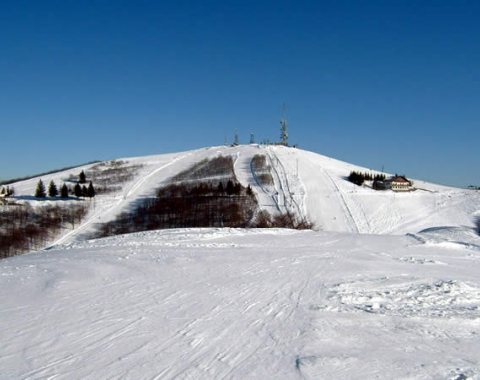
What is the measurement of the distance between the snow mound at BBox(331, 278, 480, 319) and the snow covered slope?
51.9m

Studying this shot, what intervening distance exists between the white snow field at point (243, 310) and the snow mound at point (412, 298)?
41 millimetres

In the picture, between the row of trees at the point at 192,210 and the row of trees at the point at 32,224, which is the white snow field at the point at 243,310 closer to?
the row of trees at the point at 192,210

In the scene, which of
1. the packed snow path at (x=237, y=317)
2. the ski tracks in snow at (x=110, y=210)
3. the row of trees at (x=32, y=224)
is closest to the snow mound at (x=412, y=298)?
the packed snow path at (x=237, y=317)

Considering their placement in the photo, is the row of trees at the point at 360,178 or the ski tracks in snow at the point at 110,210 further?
the row of trees at the point at 360,178

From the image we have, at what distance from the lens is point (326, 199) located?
262 feet

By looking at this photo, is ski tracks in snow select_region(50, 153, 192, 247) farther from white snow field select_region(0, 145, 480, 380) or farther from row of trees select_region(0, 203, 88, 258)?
white snow field select_region(0, 145, 480, 380)

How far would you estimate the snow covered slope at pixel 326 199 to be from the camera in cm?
6881

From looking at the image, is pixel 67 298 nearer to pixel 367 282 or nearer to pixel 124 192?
pixel 367 282

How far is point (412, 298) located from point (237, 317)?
4482mm

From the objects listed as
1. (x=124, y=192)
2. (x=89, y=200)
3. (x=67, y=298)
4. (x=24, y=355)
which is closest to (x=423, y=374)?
(x=24, y=355)

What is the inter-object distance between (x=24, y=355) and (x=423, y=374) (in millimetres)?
5931

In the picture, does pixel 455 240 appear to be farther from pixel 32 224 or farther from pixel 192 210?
pixel 32 224

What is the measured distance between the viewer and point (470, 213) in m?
74.1

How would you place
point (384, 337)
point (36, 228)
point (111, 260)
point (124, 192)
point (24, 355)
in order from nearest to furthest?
point (24, 355), point (384, 337), point (111, 260), point (36, 228), point (124, 192)
